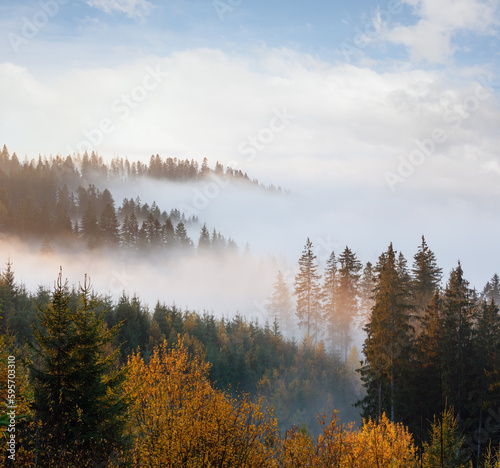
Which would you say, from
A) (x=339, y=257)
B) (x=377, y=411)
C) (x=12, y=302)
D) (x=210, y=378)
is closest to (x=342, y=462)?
(x=377, y=411)

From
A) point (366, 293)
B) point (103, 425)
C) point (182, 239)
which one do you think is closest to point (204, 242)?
point (182, 239)

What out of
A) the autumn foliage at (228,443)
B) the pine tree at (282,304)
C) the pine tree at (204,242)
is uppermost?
the pine tree at (204,242)

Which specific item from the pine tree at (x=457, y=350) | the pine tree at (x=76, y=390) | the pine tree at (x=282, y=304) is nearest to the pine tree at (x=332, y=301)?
the pine tree at (x=282, y=304)

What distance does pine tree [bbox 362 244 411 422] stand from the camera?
32250 millimetres

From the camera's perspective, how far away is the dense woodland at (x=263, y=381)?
45.7 feet

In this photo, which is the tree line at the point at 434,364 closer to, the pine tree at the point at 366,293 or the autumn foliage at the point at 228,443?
the autumn foliage at the point at 228,443

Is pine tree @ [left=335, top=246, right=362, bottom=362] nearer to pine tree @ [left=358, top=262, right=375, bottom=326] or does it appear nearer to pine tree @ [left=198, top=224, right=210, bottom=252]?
pine tree @ [left=358, top=262, right=375, bottom=326]

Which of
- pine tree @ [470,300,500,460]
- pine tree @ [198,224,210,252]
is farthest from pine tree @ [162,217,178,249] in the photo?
pine tree @ [470,300,500,460]

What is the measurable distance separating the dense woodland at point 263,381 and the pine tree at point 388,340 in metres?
0.11

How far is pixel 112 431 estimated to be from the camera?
15.0 m

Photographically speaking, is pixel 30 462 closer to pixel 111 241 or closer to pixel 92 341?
pixel 92 341

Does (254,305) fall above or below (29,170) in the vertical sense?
below

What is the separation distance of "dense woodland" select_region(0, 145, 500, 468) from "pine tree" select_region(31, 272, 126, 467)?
0.15ft

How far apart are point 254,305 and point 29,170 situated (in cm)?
9512
